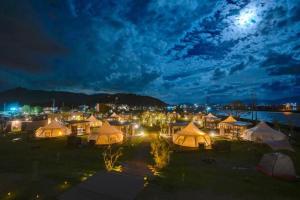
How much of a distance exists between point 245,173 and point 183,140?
34.8 feet

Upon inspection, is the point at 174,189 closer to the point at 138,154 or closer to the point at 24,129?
the point at 138,154

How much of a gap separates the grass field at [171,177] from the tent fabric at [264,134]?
603 cm

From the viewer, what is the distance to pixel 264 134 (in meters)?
27.8

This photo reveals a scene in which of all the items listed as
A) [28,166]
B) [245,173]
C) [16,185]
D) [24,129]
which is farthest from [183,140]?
[24,129]

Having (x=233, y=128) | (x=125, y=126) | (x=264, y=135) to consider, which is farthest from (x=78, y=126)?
(x=264, y=135)

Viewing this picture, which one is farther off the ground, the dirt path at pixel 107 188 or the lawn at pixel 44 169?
the dirt path at pixel 107 188

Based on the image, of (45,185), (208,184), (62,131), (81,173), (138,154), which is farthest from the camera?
(62,131)

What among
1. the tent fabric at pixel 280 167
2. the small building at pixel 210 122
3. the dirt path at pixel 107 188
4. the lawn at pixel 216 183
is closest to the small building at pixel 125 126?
the lawn at pixel 216 183

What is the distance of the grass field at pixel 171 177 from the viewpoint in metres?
11.2

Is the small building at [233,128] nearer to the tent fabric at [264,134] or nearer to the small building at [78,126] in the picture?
the tent fabric at [264,134]

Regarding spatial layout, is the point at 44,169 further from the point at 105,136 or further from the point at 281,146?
the point at 281,146

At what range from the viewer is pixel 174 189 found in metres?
11.9

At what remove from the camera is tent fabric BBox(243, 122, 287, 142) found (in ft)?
89.2

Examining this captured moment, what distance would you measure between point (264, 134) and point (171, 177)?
19128 mm
